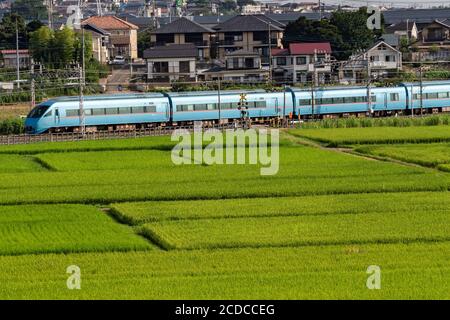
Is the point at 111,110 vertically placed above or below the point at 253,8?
below

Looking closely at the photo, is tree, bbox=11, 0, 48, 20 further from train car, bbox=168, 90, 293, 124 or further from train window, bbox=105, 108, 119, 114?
train window, bbox=105, 108, 119, 114

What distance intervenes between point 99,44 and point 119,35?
12.2m

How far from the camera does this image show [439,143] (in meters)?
45.2

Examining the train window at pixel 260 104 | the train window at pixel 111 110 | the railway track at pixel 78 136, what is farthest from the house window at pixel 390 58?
the train window at pixel 111 110

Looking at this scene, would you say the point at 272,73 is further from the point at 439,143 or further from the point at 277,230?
the point at 277,230

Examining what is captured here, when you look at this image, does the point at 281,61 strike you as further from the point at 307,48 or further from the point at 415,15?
the point at 415,15

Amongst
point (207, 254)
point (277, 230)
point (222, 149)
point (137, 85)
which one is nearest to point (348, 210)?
point (277, 230)

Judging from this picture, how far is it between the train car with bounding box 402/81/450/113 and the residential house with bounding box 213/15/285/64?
21.0 m

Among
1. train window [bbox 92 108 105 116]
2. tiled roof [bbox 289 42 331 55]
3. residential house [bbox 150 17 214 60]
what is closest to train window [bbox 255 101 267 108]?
train window [bbox 92 108 105 116]

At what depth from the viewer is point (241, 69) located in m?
74.4

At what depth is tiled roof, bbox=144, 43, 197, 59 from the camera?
72.6 meters

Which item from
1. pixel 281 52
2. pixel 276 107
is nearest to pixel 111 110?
pixel 276 107

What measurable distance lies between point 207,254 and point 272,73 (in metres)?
53.3

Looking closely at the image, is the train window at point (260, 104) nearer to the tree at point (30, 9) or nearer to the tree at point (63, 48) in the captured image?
the tree at point (63, 48)
